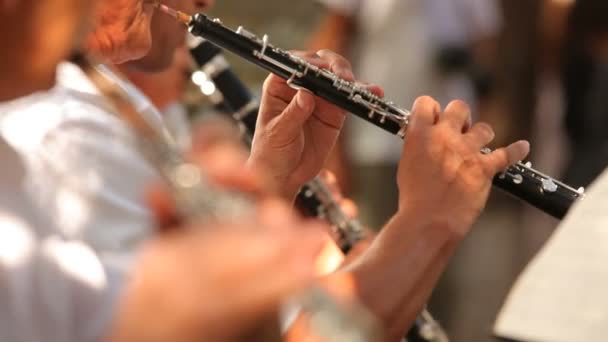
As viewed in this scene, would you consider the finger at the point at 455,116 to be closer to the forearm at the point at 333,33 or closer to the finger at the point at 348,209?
the finger at the point at 348,209

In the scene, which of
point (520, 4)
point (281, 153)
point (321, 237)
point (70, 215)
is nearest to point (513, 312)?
point (321, 237)

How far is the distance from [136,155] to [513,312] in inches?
15.2

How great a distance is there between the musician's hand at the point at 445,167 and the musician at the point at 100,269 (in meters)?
0.50

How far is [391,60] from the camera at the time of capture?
3369 millimetres

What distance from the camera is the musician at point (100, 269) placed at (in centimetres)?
84

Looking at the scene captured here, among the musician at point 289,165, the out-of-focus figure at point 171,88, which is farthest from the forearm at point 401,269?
the out-of-focus figure at point 171,88

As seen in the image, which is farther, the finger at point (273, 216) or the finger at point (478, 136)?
the finger at point (478, 136)

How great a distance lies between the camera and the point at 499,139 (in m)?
3.74

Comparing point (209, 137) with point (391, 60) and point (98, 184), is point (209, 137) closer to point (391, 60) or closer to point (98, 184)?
point (98, 184)

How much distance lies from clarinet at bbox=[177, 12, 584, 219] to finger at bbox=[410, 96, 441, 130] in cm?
7

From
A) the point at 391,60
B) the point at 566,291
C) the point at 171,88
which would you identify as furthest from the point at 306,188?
the point at 391,60

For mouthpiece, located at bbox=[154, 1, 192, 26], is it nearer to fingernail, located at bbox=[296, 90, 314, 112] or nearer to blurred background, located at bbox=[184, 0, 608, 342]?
fingernail, located at bbox=[296, 90, 314, 112]

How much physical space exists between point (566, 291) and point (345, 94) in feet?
1.62

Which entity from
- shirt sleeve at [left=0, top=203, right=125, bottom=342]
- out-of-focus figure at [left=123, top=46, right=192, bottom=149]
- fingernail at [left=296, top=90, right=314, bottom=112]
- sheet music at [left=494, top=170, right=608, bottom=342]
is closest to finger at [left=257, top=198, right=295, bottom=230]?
shirt sleeve at [left=0, top=203, right=125, bottom=342]
